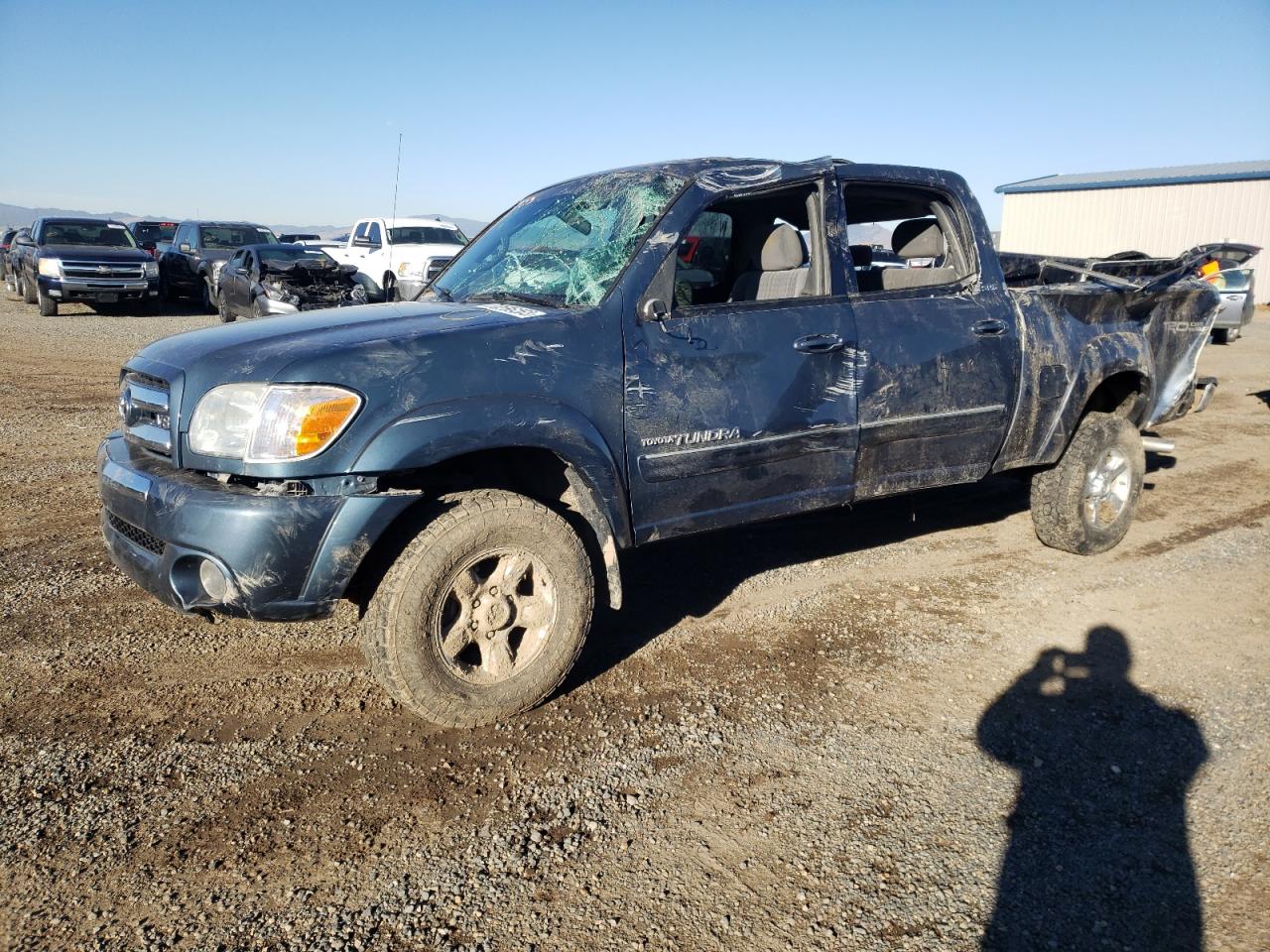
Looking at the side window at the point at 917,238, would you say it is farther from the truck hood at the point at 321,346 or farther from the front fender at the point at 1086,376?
the truck hood at the point at 321,346

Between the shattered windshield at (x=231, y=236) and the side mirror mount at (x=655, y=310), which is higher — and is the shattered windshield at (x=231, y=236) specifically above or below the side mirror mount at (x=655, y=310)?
above

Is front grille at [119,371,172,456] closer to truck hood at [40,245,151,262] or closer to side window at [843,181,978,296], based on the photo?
side window at [843,181,978,296]

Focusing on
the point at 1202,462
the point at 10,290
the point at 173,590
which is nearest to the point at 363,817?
the point at 173,590

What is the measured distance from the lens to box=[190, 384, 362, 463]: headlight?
9.87ft

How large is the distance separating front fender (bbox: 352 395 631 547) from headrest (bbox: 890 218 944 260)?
2.36 m

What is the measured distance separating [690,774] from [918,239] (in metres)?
3.12

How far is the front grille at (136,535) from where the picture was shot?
3.21m

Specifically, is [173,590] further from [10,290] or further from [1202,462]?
[10,290]

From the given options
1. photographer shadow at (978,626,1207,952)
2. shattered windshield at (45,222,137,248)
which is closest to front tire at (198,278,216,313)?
shattered windshield at (45,222,137,248)

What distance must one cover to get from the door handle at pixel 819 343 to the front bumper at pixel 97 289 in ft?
57.8

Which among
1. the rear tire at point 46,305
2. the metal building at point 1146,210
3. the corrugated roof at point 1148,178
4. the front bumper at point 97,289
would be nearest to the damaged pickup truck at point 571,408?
the front bumper at point 97,289

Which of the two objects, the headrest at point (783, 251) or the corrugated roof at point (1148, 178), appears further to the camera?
the corrugated roof at point (1148, 178)

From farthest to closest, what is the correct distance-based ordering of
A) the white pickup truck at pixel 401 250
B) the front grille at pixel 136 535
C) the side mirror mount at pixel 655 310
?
1. the white pickup truck at pixel 401 250
2. the side mirror mount at pixel 655 310
3. the front grille at pixel 136 535

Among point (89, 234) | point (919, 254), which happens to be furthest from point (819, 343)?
point (89, 234)
